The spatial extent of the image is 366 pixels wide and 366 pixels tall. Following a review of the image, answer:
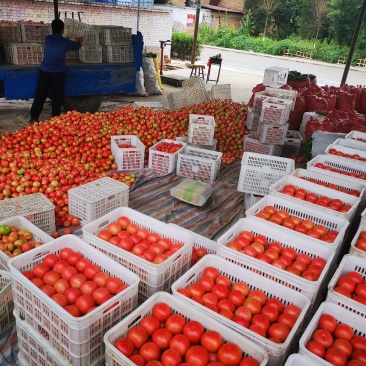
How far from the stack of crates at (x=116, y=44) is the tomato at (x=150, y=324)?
7651 mm

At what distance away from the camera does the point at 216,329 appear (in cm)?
189

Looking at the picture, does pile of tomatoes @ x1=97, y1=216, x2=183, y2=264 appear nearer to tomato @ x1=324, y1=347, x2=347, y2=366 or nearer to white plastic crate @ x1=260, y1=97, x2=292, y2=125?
tomato @ x1=324, y1=347, x2=347, y2=366

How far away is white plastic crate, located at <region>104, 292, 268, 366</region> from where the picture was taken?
5.74 ft

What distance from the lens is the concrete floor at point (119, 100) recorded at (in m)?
7.95

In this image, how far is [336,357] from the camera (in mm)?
1785

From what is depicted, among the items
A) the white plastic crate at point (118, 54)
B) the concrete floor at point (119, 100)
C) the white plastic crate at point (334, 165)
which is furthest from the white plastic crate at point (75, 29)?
the white plastic crate at point (334, 165)

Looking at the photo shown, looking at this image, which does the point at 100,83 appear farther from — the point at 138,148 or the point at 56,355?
the point at 56,355

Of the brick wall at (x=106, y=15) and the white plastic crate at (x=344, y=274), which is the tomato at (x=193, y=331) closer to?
the white plastic crate at (x=344, y=274)

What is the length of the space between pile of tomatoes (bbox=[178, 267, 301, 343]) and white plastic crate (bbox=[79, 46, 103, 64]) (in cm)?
726

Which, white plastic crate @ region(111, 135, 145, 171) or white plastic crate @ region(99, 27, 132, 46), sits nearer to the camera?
white plastic crate @ region(111, 135, 145, 171)

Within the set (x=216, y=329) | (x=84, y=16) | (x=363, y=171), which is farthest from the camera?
(x=84, y=16)

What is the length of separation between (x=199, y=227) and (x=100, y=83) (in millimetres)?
5191

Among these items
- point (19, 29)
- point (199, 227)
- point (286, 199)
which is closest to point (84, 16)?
point (19, 29)

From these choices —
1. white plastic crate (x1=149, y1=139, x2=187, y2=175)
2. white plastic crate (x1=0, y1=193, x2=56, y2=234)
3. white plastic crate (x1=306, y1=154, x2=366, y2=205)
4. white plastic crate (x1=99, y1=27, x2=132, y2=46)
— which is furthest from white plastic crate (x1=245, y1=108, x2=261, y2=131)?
white plastic crate (x1=0, y1=193, x2=56, y2=234)
